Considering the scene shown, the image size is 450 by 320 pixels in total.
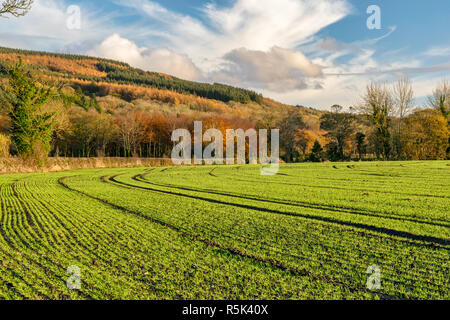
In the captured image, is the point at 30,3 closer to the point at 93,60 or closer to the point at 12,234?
the point at 12,234

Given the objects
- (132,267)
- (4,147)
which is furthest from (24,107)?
(132,267)

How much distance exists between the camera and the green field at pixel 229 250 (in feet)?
12.8

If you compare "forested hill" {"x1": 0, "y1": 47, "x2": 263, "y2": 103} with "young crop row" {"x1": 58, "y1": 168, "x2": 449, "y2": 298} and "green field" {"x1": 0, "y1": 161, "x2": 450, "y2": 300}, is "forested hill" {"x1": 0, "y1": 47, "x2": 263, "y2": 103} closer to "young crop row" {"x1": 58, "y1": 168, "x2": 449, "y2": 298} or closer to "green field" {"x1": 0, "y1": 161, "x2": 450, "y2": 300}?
"green field" {"x1": 0, "y1": 161, "x2": 450, "y2": 300}

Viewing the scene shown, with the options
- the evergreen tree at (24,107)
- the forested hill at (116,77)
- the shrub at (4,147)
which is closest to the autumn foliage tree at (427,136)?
the evergreen tree at (24,107)

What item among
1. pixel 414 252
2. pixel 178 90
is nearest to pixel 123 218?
pixel 414 252

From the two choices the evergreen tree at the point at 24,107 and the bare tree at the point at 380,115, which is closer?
the evergreen tree at the point at 24,107

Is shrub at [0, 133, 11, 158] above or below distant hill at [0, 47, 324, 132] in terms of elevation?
below

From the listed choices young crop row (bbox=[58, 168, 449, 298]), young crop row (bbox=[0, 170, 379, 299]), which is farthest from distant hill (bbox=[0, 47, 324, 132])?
young crop row (bbox=[0, 170, 379, 299])

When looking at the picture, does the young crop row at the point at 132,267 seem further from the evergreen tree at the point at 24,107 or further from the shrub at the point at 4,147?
the shrub at the point at 4,147

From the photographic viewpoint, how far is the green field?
3889 mm

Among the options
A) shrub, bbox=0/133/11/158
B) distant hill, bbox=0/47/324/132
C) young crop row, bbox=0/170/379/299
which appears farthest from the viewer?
distant hill, bbox=0/47/324/132

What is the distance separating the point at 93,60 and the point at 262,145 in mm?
140133

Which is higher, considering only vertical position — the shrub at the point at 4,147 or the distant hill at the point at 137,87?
the distant hill at the point at 137,87

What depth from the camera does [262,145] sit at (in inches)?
2549
